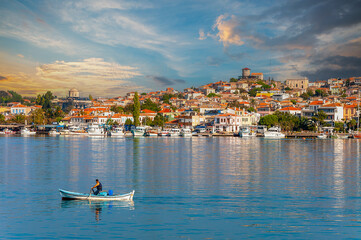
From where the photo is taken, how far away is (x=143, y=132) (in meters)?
102

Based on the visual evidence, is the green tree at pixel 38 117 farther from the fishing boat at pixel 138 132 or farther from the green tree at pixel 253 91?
the green tree at pixel 253 91

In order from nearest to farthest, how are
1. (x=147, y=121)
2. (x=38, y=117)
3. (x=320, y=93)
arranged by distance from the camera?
1. (x=147, y=121)
2. (x=38, y=117)
3. (x=320, y=93)

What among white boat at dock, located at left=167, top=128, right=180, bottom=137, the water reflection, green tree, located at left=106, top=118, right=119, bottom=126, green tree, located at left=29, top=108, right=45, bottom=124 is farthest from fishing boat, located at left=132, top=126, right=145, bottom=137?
the water reflection

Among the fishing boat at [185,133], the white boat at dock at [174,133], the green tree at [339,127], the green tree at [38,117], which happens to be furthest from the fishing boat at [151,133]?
the green tree at [339,127]

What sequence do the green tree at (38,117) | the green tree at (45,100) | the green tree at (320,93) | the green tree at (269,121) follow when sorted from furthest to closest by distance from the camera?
the green tree at (320,93) < the green tree at (45,100) < the green tree at (38,117) < the green tree at (269,121)

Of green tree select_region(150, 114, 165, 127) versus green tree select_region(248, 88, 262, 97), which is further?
green tree select_region(248, 88, 262, 97)

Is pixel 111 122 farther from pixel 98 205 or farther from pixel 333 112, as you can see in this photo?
pixel 98 205

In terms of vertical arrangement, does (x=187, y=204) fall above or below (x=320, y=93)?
below

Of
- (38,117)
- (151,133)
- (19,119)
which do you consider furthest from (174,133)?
(19,119)

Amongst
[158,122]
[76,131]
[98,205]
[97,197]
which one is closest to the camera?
[98,205]

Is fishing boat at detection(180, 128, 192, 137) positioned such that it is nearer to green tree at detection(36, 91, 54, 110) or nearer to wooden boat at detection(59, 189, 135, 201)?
green tree at detection(36, 91, 54, 110)

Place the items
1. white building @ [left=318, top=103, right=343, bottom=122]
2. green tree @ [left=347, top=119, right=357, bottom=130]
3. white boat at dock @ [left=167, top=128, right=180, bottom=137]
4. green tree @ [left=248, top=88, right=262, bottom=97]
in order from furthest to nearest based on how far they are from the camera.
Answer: green tree @ [left=248, top=88, right=262, bottom=97]
white building @ [left=318, top=103, right=343, bottom=122]
green tree @ [left=347, top=119, right=357, bottom=130]
white boat at dock @ [left=167, top=128, right=180, bottom=137]

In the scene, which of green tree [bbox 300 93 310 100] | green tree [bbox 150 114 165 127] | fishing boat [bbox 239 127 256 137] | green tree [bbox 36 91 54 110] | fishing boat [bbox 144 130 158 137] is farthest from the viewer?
green tree [bbox 300 93 310 100]

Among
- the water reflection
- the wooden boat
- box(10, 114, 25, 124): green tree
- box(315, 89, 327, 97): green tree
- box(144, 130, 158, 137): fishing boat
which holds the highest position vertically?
box(315, 89, 327, 97): green tree
